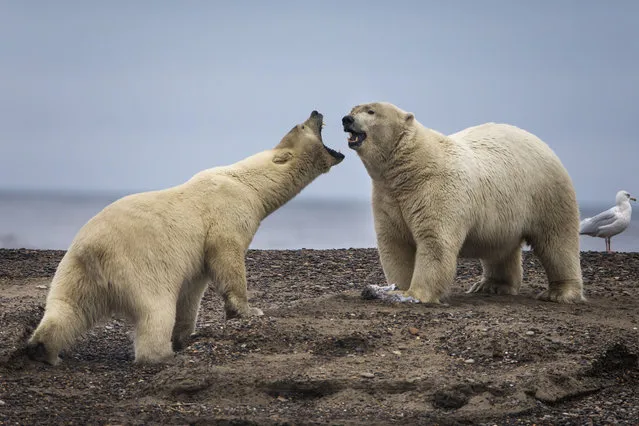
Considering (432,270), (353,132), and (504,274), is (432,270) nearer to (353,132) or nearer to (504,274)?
(353,132)

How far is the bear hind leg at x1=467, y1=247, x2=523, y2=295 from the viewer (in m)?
10.4

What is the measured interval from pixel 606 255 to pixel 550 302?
418 cm

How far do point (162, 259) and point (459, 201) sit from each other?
3163 millimetres

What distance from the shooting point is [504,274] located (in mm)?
10414

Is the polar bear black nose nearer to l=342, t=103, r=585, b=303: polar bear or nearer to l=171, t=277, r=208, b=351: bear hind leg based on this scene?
l=342, t=103, r=585, b=303: polar bear

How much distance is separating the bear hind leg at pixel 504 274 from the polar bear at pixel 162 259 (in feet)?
10.2

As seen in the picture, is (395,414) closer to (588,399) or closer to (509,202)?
(588,399)

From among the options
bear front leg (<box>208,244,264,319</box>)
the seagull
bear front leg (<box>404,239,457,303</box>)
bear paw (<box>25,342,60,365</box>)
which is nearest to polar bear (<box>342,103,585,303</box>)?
bear front leg (<box>404,239,457,303</box>)

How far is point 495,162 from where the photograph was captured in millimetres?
9641

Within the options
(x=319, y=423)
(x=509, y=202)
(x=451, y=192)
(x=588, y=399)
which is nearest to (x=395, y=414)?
(x=319, y=423)

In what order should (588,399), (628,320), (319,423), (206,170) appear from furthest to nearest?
(628,320)
(206,170)
(588,399)
(319,423)

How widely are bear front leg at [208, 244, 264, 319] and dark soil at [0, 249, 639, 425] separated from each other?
18 centimetres

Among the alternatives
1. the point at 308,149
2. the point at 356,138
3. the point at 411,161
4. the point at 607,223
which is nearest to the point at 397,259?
the point at 411,161

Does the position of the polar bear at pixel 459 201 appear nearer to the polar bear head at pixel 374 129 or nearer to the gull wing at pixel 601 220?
the polar bear head at pixel 374 129
